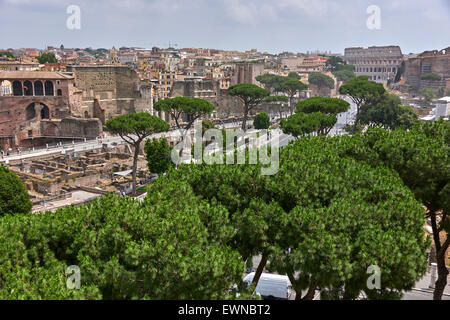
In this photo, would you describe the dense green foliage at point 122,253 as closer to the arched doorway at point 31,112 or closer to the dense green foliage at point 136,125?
the dense green foliage at point 136,125

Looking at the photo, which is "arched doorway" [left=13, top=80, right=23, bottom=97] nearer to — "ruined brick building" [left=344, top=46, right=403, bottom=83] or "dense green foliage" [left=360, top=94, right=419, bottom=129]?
"dense green foliage" [left=360, top=94, right=419, bottom=129]

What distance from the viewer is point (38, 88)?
4678cm

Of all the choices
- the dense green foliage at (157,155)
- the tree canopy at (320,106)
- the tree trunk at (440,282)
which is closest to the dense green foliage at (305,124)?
the tree canopy at (320,106)

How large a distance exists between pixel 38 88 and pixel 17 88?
6.90 feet

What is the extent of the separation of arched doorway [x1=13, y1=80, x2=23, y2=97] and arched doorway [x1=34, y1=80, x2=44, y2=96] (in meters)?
1.50

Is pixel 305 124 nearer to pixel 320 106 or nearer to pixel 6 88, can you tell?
pixel 320 106

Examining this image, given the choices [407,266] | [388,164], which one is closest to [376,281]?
[407,266]

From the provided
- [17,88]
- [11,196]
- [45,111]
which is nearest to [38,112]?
[45,111]

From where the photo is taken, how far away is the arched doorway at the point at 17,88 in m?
45.7

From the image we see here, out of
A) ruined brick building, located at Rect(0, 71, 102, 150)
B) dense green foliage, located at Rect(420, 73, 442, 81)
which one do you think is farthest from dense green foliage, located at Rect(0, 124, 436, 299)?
dense green foliage, located at Rect(420, 73, 442, 81)

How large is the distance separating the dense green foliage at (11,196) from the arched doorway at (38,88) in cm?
2983

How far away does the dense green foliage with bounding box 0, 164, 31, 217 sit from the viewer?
18.8 m
